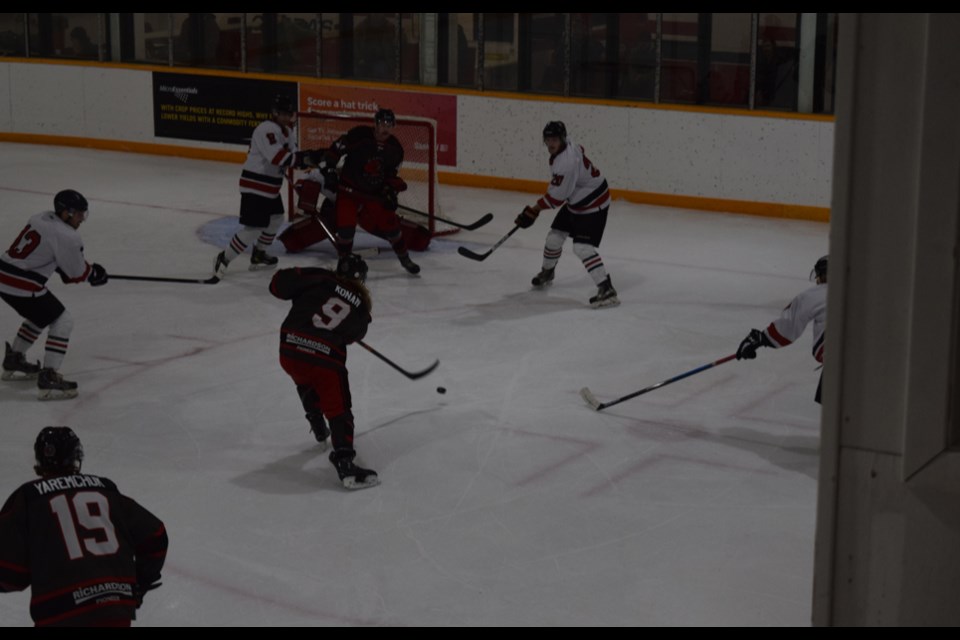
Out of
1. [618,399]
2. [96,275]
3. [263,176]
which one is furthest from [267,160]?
[618,399]

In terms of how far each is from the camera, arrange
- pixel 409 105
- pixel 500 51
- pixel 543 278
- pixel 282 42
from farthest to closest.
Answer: pixel 282 42 → pixel 409 105 → pixel 500 51 → pixel 543 278

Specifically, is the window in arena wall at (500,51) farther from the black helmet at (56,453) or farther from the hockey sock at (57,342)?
the black helmet at (56,453)

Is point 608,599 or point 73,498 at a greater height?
point 73,498

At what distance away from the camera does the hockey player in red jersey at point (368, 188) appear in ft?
27.9

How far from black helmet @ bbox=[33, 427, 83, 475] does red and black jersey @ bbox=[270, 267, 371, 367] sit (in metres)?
1.81

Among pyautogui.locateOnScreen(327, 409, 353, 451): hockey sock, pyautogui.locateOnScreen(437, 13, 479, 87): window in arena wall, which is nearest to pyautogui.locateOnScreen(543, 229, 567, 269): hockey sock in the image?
pyautogui.locateOnScreen(327, 409, 353, 451): hockey sock

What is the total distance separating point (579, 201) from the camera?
7773mm

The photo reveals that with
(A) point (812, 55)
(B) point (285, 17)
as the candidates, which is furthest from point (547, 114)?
(B) point (285, 17)

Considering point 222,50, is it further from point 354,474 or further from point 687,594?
point 687,594

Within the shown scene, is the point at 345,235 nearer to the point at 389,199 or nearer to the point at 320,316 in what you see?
the point at 389,199

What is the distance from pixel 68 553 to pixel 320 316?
210cm

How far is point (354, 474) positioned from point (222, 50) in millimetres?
9043

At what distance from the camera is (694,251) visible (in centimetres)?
930

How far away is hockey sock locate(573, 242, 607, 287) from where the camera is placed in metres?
7.70
